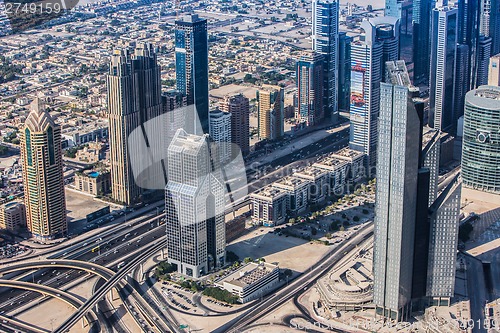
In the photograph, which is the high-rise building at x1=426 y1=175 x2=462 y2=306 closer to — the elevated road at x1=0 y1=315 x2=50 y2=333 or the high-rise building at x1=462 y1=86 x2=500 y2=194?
the high-rise building at x1=462 y1=86 x2=500 y2=194

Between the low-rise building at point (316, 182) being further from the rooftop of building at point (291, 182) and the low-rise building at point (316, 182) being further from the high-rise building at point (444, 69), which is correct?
the high-rise building at point (444, 69)

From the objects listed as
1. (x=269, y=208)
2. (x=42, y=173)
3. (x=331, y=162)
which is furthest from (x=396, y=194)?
(x=42, y=173)

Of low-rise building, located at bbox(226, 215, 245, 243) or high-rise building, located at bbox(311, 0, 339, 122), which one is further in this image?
high-rise building, located at bbox(311, 0, 339, 122)

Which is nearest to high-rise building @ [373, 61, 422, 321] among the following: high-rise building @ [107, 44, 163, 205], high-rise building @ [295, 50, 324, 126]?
high-rise building @ [107, 44, 163, 205]

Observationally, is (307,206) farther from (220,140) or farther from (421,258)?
(421,258)

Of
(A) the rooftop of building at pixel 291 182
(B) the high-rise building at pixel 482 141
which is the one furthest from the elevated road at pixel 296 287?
(B) the high-rise building at pixel 482 141

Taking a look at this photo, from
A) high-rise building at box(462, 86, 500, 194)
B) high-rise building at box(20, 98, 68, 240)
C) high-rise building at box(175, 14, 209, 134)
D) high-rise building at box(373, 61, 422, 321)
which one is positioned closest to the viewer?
high-rise building at box(373, 61, 422, 321)

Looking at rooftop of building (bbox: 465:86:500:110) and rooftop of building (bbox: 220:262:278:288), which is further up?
rooftop of building (bbox: 465:86:500:110)

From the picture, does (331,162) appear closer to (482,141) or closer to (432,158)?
(482,141)
